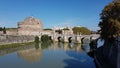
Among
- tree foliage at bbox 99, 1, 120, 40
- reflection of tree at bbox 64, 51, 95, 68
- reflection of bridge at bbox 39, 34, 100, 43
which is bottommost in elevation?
reflection of tree at bbox 64, 51, 95, 68

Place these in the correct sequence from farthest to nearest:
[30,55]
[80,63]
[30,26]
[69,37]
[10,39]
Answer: [30,26] < [69,37] < [10,39] < [30,55] < [80,63]

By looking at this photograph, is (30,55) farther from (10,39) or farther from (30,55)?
(10,39)

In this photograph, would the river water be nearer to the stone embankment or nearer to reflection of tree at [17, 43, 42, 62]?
reflection of tree at [17, 43, 42, 62]

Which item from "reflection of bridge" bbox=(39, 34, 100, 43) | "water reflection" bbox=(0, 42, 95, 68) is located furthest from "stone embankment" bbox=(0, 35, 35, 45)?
"reflection of bridge" bbox=(39, 34, 100, 43)

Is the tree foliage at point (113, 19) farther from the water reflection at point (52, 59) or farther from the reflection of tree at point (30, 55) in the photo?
the reflection of tree at point (30, 55)

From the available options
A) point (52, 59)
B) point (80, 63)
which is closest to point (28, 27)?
point (52, 59)

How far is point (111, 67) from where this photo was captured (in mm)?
12547

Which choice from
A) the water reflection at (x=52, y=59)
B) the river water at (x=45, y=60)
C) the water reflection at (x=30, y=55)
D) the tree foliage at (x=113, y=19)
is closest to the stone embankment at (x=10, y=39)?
the water reflection at (x=52, y=59)

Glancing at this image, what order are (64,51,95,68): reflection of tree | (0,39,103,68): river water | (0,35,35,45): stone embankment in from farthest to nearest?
(0,35,35,45): stone embankment, (0,39,103,68): river water, (64,51,95,68): reflection of tree

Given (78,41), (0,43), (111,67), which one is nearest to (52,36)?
(78,41)

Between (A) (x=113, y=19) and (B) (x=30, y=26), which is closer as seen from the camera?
(A) (x=113, y=19)

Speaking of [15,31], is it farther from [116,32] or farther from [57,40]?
[116,32]

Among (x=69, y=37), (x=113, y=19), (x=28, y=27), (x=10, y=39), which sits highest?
(x=28, y=27)

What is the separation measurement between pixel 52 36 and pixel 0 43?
97.9ft
